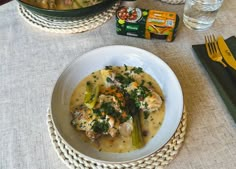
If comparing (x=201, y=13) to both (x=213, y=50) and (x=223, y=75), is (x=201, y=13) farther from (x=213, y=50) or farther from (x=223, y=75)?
(x=223, y=75)

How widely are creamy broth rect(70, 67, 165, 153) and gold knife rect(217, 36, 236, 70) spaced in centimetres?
23

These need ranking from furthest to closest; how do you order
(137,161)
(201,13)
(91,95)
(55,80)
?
(201,13) < (55,80) < (91,95) < (137,161)

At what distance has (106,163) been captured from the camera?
2.27 ft

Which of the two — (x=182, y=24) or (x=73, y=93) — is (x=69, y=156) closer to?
(x=73, y=93)

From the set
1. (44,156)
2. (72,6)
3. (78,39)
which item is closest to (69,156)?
(44,156)

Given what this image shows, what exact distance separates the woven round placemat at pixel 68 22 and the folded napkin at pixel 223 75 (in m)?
0.32

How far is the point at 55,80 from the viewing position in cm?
93

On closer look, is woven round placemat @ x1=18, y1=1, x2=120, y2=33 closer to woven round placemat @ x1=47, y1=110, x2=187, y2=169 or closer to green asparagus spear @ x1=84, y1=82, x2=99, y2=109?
green asparagus spear @ x1=84, y1=82, x2=99, y2=109

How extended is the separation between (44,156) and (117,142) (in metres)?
0.18

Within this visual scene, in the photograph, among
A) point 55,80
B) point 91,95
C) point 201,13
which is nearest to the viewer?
point 91,95

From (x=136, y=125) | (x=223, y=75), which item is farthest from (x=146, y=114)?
(x=223, y=75)

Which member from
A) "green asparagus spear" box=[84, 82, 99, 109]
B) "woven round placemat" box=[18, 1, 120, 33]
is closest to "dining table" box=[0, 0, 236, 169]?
"woven round placemat" box=[18, 1, 120, 33]

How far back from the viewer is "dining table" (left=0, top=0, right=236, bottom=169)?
2.50ft

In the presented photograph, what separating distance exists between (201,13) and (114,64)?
1.18 feet
